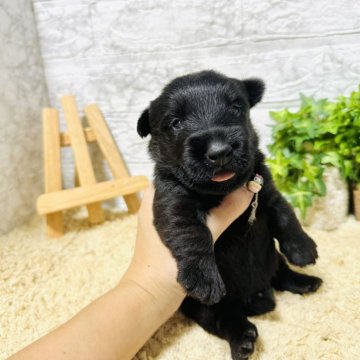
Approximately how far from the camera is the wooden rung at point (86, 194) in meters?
2.30

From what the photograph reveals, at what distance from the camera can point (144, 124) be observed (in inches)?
59.0

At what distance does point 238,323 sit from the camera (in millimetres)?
1312

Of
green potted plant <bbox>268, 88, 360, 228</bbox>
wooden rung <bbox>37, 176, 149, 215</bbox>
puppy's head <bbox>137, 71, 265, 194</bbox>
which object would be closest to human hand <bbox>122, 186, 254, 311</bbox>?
puppy's head <bbox>137, 71, 265, 194</bbox>

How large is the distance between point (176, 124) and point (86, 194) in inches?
48.7

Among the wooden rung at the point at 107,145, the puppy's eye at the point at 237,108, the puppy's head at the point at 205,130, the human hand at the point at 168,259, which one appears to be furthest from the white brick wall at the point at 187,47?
the human hand at the point at 168,259

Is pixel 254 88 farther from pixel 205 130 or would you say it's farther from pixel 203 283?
pixel 203 283

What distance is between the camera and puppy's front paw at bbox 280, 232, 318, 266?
1.42 m

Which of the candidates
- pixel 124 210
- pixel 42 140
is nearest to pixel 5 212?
pixel 42 140

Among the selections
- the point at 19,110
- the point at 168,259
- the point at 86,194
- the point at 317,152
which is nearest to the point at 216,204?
the point at 168,259

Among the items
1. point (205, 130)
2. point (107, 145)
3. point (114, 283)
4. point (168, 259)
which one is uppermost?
point (205, 130)

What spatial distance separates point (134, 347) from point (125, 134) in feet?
5.50

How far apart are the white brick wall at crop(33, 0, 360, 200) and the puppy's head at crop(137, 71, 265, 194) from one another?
93 cm

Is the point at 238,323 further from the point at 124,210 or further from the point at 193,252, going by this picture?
the point at 124,210

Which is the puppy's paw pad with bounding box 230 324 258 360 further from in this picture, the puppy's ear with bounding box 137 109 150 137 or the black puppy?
the puppy's ear with bounding box 137 109 150 137
